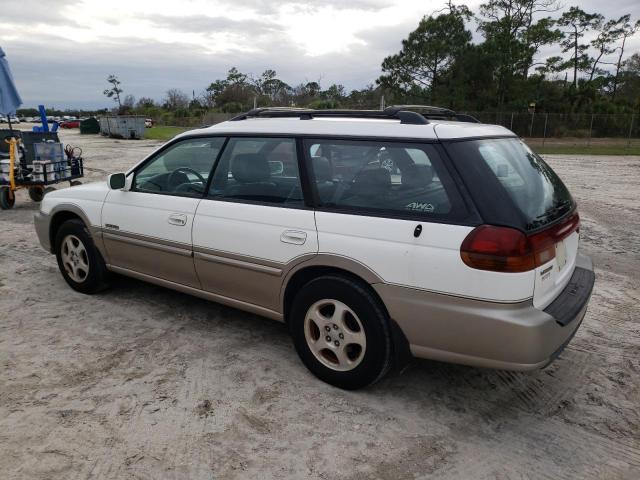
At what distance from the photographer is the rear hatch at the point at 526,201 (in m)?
2.71

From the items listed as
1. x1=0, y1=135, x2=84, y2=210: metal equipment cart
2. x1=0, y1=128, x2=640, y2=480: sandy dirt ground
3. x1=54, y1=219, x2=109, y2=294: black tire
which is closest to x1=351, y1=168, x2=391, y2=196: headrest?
x1=0, y1=128, x2=640, y2=480: sandy dirt ground

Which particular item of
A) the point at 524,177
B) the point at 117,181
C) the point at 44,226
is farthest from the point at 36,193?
the point at 524,177

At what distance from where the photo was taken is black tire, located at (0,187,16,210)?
9.45 metres

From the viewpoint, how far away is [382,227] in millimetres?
2965

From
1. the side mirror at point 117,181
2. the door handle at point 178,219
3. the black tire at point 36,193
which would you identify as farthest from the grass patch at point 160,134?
the door handle at point 178,219

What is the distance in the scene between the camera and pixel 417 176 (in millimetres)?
2980

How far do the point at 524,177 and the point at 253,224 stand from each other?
1.79 meters

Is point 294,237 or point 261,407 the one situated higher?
point 294,237

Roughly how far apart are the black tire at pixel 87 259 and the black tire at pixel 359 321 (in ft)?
7.57

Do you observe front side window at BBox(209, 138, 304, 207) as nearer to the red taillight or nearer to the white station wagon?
the white station wagon

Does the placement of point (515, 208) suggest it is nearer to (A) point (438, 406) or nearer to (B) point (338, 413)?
(A) point (438, 406)

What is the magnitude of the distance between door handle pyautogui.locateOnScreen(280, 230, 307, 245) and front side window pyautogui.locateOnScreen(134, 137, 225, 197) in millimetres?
937

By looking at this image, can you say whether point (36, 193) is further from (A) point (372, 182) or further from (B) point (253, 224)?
(A) point (372, 182)

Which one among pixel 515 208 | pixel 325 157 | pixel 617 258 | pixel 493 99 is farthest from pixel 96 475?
pixel 493 99
